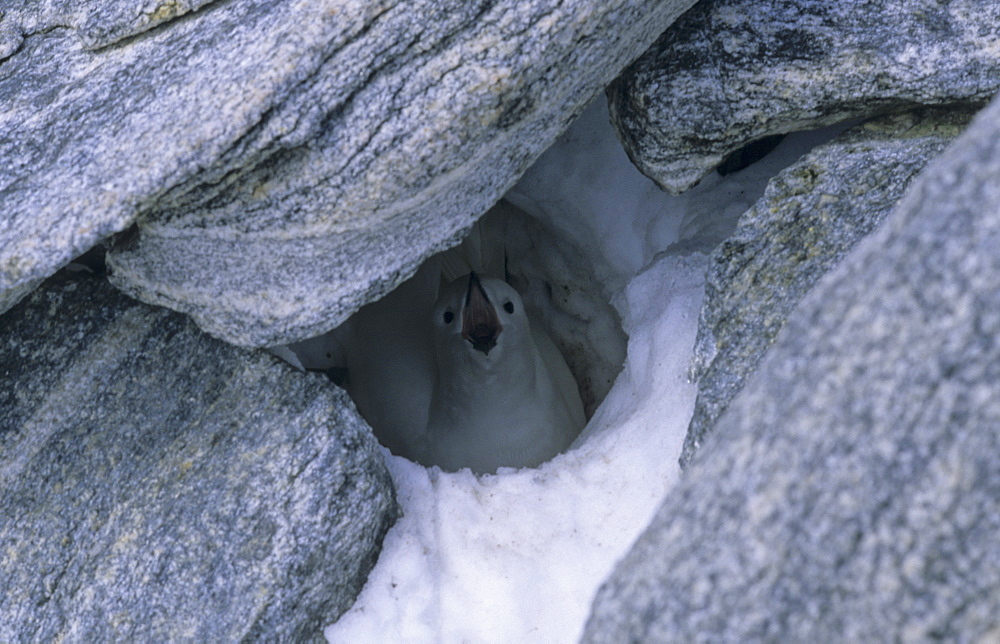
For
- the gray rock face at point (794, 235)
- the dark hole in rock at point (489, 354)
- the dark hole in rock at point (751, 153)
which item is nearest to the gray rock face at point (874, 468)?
the gray rock face at point (794, 235)

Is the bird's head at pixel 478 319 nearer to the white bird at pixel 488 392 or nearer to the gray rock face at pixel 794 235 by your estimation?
the white bird at pixel 488 392

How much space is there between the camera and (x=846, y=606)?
997 millimetres

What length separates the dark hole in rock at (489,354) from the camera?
10.3 ft

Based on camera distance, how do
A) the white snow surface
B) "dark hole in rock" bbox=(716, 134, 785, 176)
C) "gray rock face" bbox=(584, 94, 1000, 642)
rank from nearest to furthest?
"gray rock face" bbox=(584, 94, 1000, 642) → the white snow surface → "dark hole in rock" bbox=(716, 134, 785, 176)

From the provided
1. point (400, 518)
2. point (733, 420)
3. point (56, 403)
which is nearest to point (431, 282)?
point (400, 518)

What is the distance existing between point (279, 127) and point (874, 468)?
3.76 ft

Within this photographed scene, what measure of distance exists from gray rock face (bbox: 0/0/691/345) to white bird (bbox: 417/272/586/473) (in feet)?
4.01

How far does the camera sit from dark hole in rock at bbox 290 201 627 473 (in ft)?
Result: 10.3

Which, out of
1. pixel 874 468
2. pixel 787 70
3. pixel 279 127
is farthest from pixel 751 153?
pixel 874 468

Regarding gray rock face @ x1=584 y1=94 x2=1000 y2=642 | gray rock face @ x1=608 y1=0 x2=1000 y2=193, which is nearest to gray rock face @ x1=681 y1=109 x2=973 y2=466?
gray rock face @ x1=608 y1=0 x2=1000 y2=193

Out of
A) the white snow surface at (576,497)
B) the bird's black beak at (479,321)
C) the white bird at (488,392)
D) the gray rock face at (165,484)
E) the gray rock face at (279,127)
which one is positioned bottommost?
the white bird at (488,392)

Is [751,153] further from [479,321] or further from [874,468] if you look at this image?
[874,468]

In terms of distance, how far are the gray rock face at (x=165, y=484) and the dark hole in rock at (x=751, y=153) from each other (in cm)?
139

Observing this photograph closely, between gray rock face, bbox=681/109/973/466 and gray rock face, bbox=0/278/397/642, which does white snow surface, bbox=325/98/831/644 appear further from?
gray rock face, bbox=681/109/973/466
